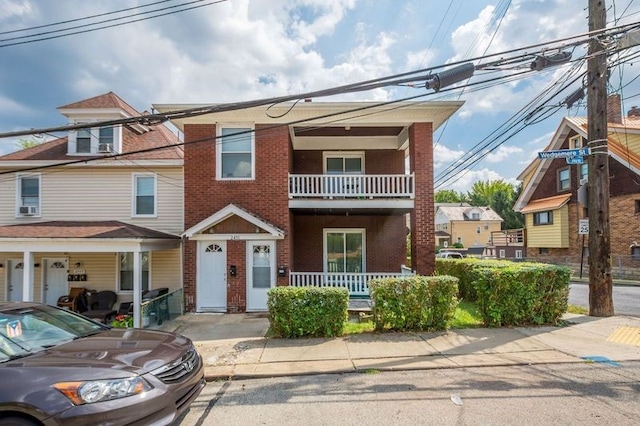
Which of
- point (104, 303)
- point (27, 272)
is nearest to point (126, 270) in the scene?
point (104, 303)

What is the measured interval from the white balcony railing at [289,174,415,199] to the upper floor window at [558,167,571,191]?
17.9 m

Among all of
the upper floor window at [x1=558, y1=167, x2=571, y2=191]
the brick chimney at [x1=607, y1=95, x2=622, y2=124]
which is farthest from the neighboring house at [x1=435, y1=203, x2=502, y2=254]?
the brick chimney at [x1=607, y1=95, x2=622, y2=124]

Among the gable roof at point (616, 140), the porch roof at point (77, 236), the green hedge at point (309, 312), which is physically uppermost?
the gable roof at point (616, 140)

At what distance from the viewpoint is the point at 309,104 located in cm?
1034

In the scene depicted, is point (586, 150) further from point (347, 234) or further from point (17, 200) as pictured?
point (17, 200)

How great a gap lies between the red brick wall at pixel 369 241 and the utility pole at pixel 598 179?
6149mm

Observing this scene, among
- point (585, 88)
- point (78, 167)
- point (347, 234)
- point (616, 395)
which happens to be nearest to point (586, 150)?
point (585, 88)

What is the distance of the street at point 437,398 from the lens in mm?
3967

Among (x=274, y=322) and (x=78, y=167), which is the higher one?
(x=78, y=167)

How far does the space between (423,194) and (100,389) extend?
968cm

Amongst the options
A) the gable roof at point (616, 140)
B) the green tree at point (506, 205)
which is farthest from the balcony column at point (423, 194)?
the green tree at point (506, 205)

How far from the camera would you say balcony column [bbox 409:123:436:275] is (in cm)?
1069

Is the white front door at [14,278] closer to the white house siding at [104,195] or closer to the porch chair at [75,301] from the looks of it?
the white house siding at [104,195]

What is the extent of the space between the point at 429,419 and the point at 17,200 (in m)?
15.2
